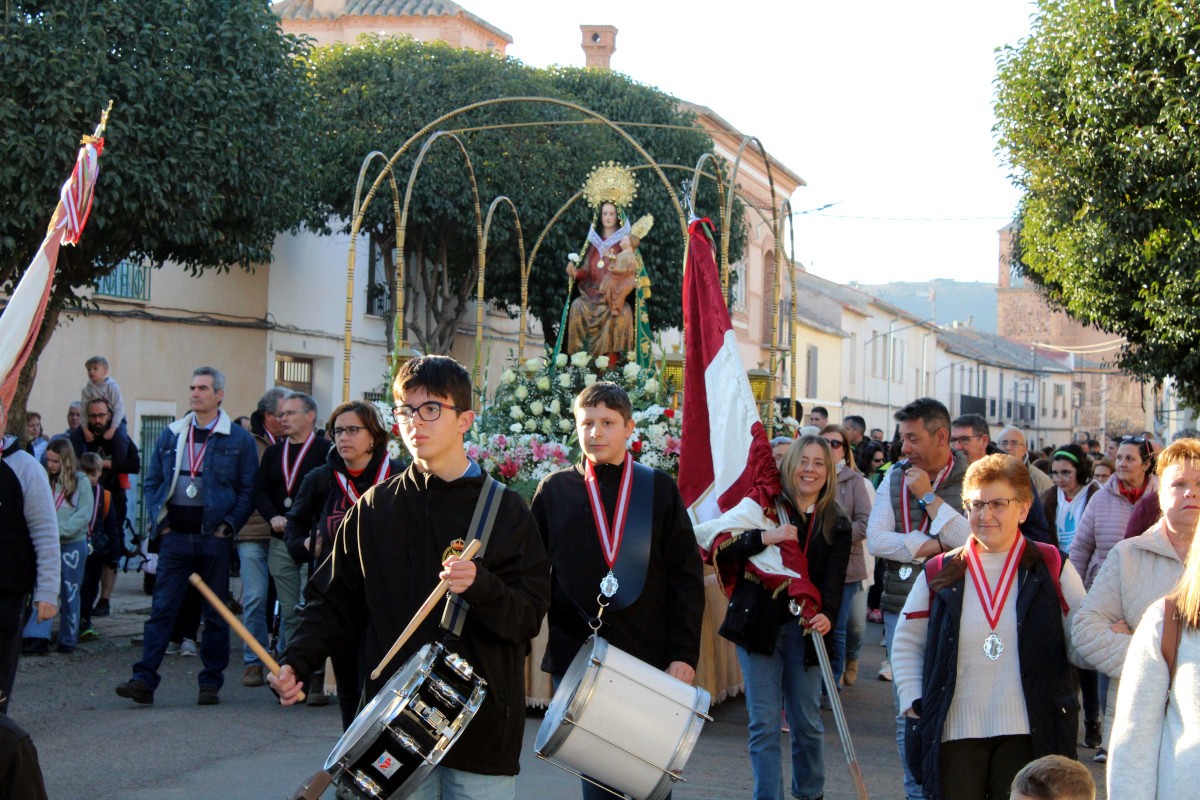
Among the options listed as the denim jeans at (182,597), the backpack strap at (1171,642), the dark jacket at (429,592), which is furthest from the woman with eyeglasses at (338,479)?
the backpack strap at (1171,642)

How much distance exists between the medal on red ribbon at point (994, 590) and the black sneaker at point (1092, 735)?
4.73m

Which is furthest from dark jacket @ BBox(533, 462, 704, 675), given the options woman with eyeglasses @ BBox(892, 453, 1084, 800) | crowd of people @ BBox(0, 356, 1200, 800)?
woman with eyeglasses @ BBox(892, 453, 1084, 800)

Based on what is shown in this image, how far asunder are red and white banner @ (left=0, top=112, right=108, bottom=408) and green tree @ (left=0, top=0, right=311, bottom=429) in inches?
264

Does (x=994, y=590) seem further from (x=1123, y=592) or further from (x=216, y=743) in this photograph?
(x=216, y=743)

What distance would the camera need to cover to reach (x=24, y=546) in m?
6.38

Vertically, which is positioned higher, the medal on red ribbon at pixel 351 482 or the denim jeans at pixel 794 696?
the medal on red ribbon at pixel 351 482

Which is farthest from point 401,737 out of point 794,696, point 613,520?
point 794,696

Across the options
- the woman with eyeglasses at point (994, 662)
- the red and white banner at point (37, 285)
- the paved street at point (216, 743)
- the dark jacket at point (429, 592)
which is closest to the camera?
the dark jacket at point (429, 592)

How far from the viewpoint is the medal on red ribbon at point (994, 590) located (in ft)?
15.9

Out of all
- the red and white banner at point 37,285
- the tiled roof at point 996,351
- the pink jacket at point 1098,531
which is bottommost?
the pink jacket at point 1098,531

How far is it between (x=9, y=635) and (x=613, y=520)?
278 centimetres

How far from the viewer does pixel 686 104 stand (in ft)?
137

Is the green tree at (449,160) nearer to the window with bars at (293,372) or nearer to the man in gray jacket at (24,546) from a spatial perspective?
the window with bars at (293,372)

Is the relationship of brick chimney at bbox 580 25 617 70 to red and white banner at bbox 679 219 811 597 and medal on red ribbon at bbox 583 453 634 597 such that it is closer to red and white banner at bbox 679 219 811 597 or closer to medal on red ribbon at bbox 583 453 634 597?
red and white banner at bbox 679 219 811 597
